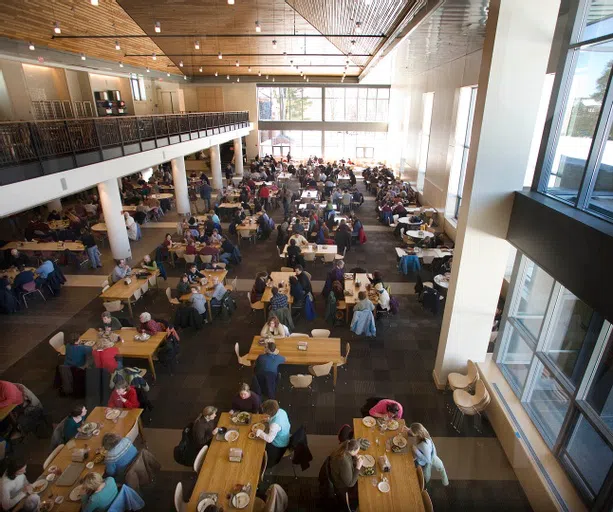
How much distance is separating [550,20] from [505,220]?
110 inches

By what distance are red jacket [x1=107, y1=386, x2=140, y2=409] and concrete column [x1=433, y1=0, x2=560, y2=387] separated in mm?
5446

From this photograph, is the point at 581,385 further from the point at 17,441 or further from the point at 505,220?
the point at 17,441

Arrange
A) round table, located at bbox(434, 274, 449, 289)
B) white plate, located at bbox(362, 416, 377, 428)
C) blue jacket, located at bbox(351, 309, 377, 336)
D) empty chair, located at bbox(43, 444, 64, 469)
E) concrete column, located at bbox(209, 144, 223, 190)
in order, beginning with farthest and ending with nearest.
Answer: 1. concrete column, located at bbox(209, 144, 223, 190)
2. round table, located at bbox(434, 274, 449, 289)
3. blue jacket, located at bbox(351, 309, 377, 336)
4. white plate, located at bbox(362, 416, 377, 428)
5. empty chair, located at bbox(43, 444, 64, 469)

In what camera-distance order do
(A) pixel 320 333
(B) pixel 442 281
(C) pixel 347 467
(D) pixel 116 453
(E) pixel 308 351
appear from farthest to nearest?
(B) pixel 442 281 → (A) pixel 320 333 → (E) pixel 308 351 → (D) pixel 116 453 → (C) pixel 347 467

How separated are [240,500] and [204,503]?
41 cm

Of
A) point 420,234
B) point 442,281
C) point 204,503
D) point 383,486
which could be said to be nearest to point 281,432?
point 204,503

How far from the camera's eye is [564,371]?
577 centimetres

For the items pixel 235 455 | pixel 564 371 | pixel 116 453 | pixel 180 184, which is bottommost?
pixel 235 455

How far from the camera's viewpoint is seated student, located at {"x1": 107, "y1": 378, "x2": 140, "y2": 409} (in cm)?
587

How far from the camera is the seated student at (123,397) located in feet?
19.3

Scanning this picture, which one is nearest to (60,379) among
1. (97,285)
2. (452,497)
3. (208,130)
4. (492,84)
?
(97,285)

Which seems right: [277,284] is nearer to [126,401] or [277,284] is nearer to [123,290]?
[123,290]

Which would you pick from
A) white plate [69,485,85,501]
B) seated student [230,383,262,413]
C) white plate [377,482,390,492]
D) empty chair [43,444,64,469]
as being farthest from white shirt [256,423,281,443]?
empty chair [43,444,64,469]

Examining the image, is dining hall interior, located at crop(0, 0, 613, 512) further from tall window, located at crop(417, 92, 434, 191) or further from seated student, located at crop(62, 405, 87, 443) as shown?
tall window, located at crop(417, 92, 434, 191)
